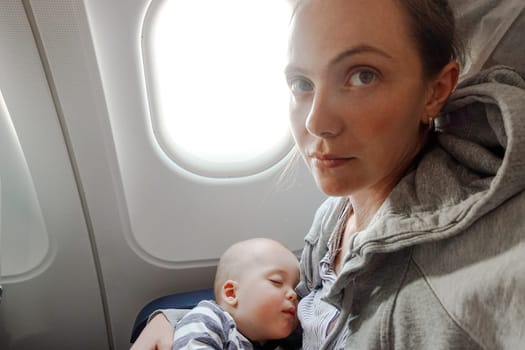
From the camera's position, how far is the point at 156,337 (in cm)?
117

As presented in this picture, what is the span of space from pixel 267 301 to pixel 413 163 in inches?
21.0

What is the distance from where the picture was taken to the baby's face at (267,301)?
3.90 feet

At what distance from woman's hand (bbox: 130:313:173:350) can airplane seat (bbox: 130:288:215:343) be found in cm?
19

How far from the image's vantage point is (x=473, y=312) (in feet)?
2.10

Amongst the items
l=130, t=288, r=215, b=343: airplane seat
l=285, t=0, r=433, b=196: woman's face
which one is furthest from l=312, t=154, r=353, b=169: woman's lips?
l=130, t=288, r=215, b=343: airplane seat

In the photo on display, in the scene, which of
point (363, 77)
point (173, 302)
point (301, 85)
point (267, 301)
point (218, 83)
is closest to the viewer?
point (363, 77)

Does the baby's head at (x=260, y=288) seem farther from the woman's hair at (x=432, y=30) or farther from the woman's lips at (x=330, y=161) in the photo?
the woman's hair at (x=432, y=30)

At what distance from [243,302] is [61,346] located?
787 millimetres

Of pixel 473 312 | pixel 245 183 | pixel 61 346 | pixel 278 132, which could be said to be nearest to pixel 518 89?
pixel 473 312

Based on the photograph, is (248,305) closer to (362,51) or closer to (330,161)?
Answer: (330,161)

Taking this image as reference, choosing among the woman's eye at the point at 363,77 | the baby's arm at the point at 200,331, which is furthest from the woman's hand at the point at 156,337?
the woman's eye at the point at 363,77

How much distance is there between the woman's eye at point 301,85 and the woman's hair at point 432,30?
20cm

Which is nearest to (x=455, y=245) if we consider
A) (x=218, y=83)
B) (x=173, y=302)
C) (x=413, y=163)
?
(x=413, y=163)

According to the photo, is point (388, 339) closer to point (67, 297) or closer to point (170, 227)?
point (170, 227)
